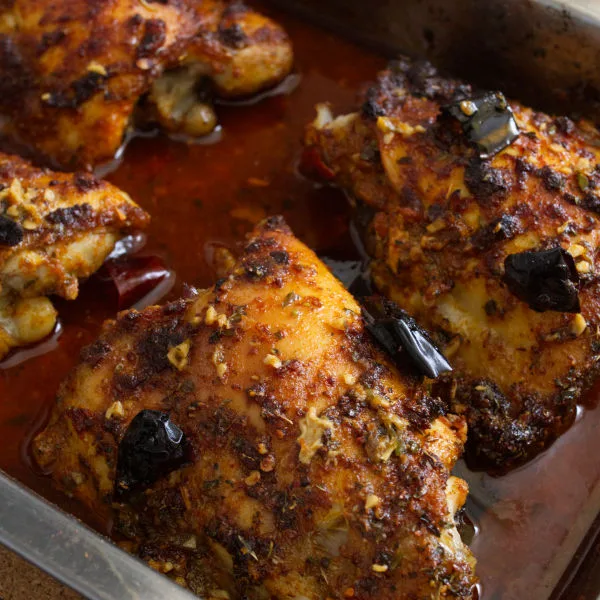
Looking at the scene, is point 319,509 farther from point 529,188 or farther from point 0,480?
point 529,188

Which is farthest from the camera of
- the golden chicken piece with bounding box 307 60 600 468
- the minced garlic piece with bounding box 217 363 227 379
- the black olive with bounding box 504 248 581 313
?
the golden chicken piece with bounding box 307 60 600 468

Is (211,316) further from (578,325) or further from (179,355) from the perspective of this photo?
(578,325)

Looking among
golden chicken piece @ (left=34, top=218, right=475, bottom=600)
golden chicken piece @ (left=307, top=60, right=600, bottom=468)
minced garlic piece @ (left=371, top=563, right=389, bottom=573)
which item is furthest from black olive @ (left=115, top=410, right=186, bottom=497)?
golden chicken piece @ (left=307, top=60, right=600, bottom=468)

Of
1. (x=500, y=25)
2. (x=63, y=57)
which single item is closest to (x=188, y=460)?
(x=63, y=57)

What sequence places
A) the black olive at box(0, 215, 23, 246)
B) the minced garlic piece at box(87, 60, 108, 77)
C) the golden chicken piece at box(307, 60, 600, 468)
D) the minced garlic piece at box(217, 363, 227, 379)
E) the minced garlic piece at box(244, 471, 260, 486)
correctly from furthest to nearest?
1. the minced garlic piece at box(87, 60, 108, 77)
2. the black olive at box(0, 215, 23, 246)
3. the golden chicken piece at box(307, 60, 600, 468)
4. the minced garlic piece at box(217, 363, 227, 379)
5. the minced garlic piece at box(244, 471, 260, 486)

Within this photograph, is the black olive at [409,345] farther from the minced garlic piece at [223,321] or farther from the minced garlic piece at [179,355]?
the minced garlic piece at [179,355]

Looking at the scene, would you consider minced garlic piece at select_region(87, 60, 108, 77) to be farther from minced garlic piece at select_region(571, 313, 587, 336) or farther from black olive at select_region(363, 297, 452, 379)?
minced garlic piece at select_region(571, 313, 587, 336)
